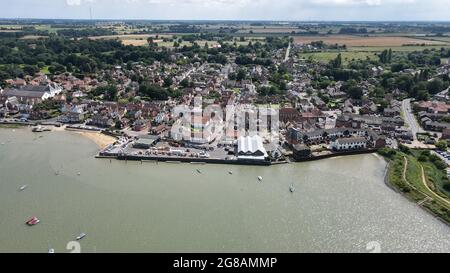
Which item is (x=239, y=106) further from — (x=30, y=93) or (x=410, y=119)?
(x=30, y=93)

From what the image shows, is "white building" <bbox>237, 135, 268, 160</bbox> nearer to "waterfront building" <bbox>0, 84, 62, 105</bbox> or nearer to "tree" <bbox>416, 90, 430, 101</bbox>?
"waterfront building" <bbox>0, 84, 62, 105</bbox>

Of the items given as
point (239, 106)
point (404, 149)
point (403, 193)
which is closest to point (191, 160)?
point (403, 193)

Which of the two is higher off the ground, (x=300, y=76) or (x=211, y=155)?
(x=300, y=76)

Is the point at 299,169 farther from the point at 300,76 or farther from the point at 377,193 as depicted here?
the point at 300,76

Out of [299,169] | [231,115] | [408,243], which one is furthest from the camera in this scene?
[231,115]

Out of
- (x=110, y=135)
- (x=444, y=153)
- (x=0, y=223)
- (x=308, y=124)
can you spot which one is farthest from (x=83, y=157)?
(x=444, y=153)

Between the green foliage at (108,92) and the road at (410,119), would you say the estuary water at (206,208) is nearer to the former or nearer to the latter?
the road at (410,119)
